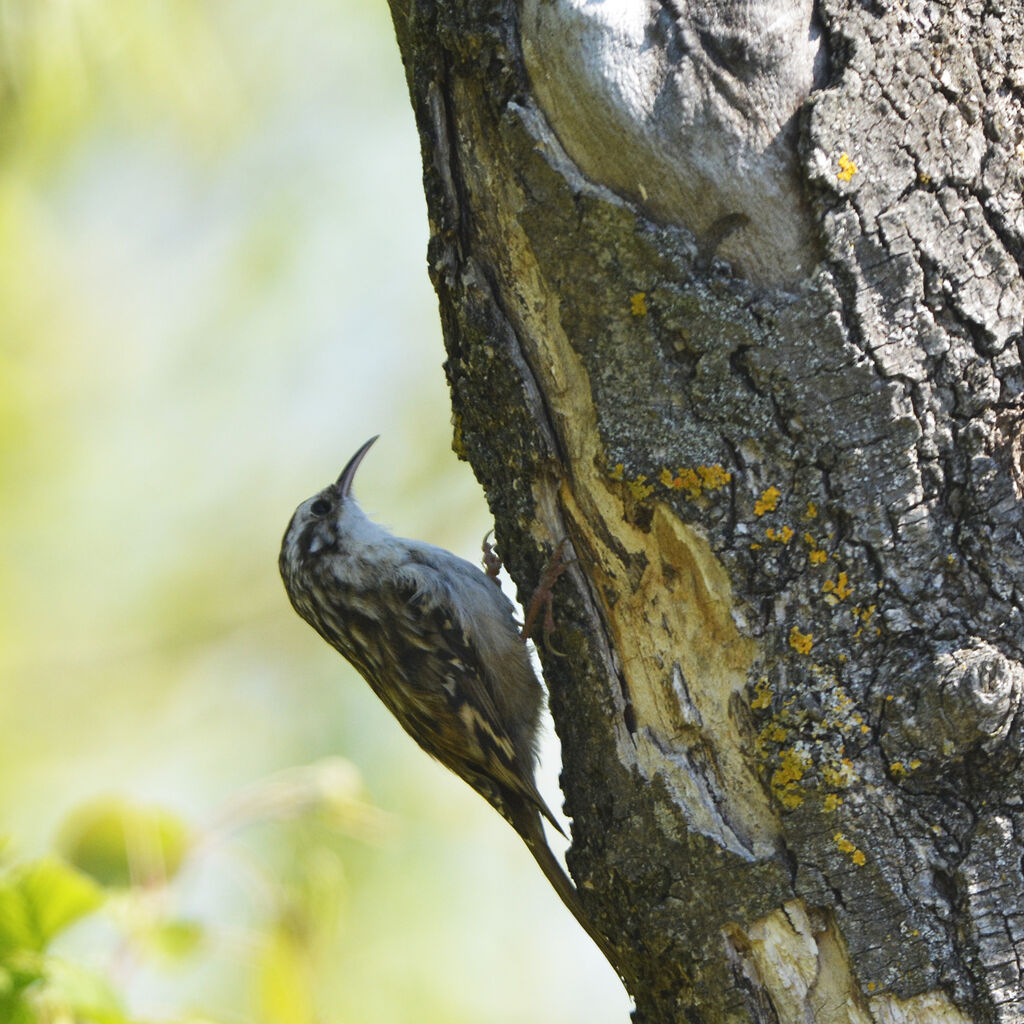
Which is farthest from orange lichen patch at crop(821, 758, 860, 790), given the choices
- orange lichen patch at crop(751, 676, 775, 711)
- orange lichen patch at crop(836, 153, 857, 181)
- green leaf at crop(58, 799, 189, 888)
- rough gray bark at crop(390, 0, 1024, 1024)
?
green leaf at crop(58, 799, 189, 888)

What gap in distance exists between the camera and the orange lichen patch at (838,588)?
1.49 metres

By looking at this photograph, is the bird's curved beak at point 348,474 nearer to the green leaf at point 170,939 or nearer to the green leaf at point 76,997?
the green leaf at point 170,939

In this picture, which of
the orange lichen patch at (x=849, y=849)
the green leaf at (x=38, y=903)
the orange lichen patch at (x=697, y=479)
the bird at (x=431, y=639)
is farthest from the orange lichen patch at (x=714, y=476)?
the bird at (x=431, y=639)

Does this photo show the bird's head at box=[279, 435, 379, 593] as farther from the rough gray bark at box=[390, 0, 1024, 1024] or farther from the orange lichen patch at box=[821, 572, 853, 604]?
the orange lichen patch at box=[821, 572, 853, 604]

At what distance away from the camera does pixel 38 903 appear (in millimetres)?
1498

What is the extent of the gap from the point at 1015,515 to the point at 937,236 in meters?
0.39

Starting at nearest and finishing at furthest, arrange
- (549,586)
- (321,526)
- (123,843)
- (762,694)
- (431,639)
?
(762,694)
(549,586)
(123,843)
(431,639)
(321,526)

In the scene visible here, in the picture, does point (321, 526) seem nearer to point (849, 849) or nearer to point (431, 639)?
point (431, 639)

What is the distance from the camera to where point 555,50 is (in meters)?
1.55

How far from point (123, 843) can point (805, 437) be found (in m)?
1.52

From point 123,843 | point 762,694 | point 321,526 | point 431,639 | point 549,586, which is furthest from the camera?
point 321,526

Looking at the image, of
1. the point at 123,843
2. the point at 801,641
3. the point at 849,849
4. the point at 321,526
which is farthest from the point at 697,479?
the point at 321,526

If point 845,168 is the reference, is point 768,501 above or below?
below

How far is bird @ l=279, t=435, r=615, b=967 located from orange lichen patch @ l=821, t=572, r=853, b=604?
4.18ft
